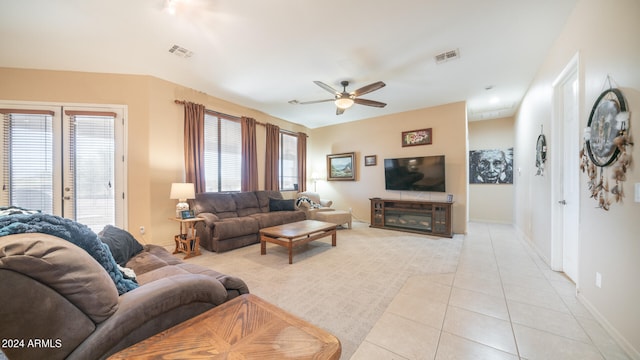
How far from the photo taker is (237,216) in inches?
180

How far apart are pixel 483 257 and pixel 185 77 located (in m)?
5.40

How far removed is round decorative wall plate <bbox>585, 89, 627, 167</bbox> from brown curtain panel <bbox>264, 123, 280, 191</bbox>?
5207 millimetres

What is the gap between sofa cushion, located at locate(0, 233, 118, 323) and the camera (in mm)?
807

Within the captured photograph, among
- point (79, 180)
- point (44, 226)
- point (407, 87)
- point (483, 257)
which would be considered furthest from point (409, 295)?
point (79, 180)

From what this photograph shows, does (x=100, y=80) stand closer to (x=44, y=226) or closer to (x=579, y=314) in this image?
(x=44, y=226)

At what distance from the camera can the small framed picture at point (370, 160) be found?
6.03 meters

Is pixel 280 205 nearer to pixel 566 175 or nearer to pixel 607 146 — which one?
pixel 566 175

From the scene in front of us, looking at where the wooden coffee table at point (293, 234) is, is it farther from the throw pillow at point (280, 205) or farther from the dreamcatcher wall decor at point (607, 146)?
the dreamcatcher wall decor at point (607, 146)

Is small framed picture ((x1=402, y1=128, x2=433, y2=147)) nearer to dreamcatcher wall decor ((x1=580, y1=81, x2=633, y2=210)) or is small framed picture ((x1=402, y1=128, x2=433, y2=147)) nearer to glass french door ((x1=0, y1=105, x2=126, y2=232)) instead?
dreamcatcher wall decor ((x1=580, y1=81, x2=633, y2=210))

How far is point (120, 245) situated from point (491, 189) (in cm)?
743

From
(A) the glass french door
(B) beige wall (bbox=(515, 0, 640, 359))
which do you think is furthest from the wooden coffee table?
(B) beige wall (bbox=(515, 0, 640, 359))

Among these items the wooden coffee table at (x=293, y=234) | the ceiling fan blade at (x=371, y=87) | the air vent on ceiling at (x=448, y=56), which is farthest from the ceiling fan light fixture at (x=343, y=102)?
the wooden coffee table at (x=293, y=234)

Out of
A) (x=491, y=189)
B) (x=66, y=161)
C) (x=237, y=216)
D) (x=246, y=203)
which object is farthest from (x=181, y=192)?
(x=491, y=189)

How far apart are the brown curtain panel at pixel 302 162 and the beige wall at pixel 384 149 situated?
0.41 meters
